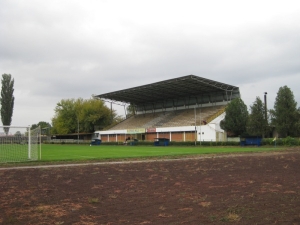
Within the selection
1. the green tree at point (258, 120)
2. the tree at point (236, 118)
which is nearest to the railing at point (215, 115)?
the tree at point (236, 118)

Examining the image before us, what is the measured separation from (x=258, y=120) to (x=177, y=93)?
87.7 feet

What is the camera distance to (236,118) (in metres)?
61.2

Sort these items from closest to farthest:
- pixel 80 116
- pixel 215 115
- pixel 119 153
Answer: pixel 119 153
pixel 215 115
pixel 80 116

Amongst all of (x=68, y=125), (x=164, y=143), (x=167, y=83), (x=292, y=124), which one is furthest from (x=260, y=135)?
(x=68, y=125)

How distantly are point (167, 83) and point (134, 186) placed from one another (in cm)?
5880

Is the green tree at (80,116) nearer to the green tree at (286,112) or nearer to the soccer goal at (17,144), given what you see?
the green tree at (286,112)

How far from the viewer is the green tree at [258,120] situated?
55.9 metres

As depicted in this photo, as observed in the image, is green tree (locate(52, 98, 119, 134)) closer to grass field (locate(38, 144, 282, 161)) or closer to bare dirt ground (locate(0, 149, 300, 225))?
grass field (locate(38, 144, 282, 161))

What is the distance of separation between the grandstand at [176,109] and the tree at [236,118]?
7.74 ft

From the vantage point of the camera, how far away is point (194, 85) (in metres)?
70.8

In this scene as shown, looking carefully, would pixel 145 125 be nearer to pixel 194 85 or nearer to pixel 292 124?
pixel 194 85

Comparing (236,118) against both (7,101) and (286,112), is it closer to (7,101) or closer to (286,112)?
(286,112)

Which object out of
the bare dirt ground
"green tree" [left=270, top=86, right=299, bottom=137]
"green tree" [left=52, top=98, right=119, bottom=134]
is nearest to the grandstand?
"green tree" [left=52, top=98, right=119, bottom=134]

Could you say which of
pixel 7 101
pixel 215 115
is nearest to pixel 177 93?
pixel 215 115
